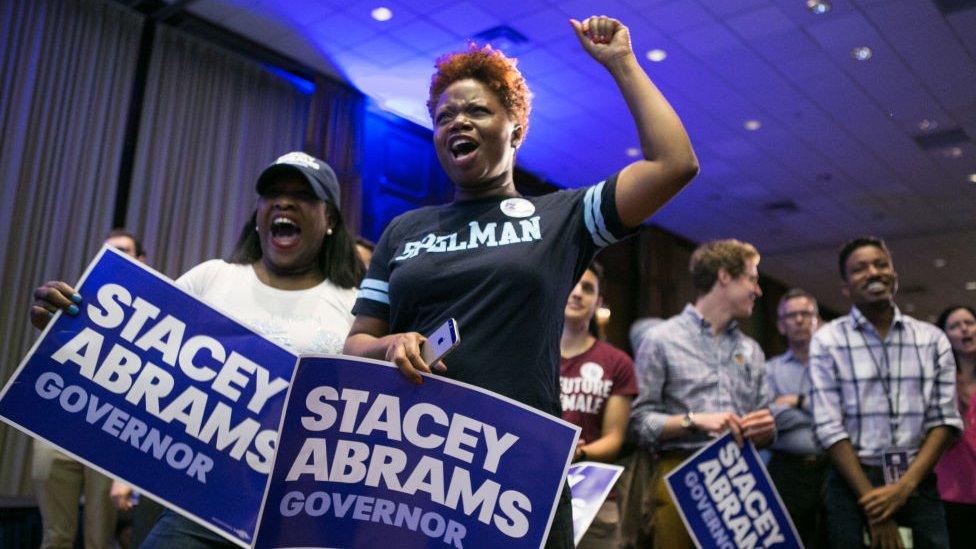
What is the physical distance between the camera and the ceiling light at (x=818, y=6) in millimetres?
5461

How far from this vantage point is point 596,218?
4.15ft

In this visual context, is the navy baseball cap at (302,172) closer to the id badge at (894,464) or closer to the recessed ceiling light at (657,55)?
the id badge at (894,464)

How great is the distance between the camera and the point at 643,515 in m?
2.73

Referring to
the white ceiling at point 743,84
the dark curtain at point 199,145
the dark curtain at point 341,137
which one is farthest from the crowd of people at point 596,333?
the dark curtain at point 341,137

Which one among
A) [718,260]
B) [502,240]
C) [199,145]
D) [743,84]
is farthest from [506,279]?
[743,84]

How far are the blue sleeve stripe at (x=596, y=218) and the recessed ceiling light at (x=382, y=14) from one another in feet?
16.4

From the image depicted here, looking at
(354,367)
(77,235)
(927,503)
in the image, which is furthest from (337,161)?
(354,367)

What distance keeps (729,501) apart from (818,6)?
433cm

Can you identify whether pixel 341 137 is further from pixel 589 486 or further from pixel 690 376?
pixel 589 486

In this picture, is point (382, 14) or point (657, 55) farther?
point (657, 55)

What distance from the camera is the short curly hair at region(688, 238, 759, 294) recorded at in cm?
311

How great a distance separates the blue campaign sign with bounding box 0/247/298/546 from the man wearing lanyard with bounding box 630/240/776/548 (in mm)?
1675

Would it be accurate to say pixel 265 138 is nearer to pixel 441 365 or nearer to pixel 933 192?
pixel 441 365

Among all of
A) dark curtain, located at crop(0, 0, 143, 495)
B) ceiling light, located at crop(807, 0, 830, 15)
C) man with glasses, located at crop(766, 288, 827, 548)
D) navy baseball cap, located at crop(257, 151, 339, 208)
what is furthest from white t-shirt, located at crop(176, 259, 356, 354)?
ceiling light, located at crop(807, 0, 830, 15)
